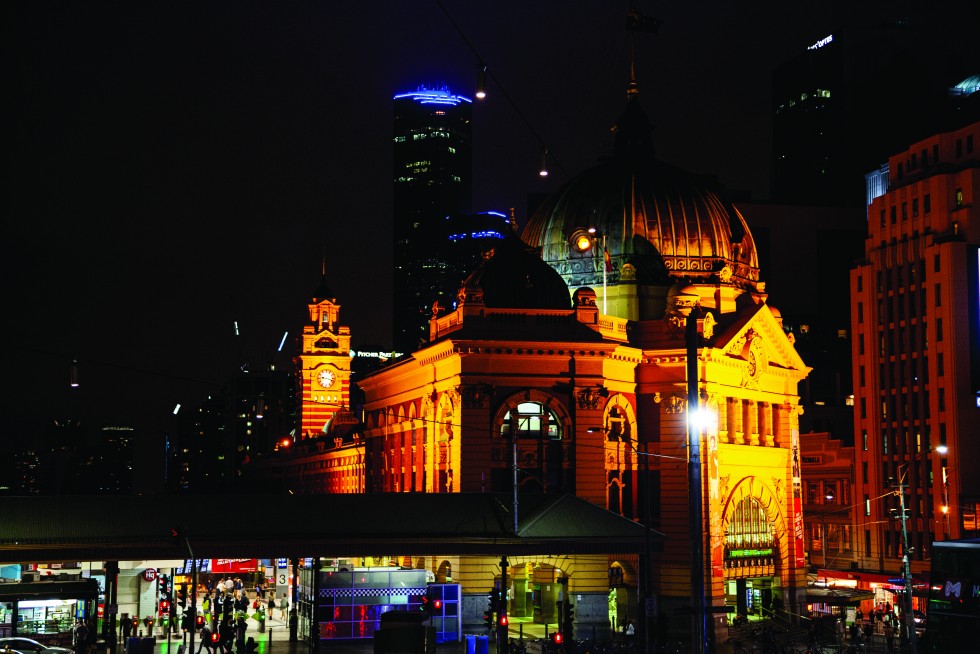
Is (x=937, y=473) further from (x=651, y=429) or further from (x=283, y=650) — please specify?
(x=283, y=650)

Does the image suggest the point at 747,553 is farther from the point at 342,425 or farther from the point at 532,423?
the point at 342,425

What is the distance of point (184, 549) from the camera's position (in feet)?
208

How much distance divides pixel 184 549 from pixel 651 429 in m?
34.3

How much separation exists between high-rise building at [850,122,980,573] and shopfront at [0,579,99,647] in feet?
237

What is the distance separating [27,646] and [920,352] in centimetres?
8702

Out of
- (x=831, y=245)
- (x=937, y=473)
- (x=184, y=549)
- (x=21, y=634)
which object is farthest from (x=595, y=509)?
(x=831, y=245)

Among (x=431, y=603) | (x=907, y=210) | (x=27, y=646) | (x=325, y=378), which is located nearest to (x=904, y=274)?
(x=907, y=210)

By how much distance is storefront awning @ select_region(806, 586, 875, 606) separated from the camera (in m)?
87.0

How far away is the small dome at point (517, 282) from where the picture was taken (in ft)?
288

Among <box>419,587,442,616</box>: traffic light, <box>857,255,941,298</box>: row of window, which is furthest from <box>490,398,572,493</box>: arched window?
<box>857,255,941,298</box>: row of window

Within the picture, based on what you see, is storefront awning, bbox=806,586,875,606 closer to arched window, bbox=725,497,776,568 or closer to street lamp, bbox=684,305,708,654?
arched window, bbox=725,497,776,568

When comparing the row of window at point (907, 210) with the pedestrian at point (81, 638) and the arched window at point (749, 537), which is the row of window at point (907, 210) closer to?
the arched window at point (749, 537)

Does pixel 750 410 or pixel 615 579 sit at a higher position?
pixel 750 410

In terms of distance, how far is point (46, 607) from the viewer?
6175 centimetres
